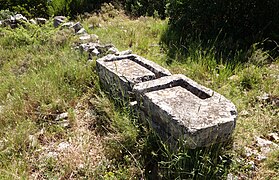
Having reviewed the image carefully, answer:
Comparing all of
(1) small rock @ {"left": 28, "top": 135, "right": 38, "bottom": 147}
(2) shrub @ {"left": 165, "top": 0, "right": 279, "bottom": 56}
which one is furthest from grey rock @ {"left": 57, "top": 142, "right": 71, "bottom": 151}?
(2) shrub @ {"left": 165, "top": 0, "right": 279, "bottom": 56}

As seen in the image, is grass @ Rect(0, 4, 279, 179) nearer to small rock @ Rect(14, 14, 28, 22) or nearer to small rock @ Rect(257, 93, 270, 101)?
small rock @ Rect(257, 93, 270, 101)

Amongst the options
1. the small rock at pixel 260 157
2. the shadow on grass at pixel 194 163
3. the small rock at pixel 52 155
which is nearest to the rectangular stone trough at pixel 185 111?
the shadow on grass at pixel 194 163

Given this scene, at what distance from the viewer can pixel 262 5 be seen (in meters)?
4.83

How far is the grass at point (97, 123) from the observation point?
2.47 metres

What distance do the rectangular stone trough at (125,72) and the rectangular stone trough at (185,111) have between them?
247 mm

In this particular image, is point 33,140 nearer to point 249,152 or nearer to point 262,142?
point 249,152

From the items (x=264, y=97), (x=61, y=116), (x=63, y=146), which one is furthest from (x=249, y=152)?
(x=61, y=116)

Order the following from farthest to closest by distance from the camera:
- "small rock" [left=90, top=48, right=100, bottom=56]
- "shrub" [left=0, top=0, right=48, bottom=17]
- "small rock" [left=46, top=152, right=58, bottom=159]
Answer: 1. "shrub" [left=0, top=0, right=48, bottom=17]
2. "small rock" [left=90, top=48, right=100, bottom=56]
3. "small rock" [left=46, top=152, right=58, bottom=159]

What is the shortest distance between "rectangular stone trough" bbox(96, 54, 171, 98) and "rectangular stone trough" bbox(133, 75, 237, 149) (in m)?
0.25

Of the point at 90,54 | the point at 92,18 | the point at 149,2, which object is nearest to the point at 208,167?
the point at 90,54

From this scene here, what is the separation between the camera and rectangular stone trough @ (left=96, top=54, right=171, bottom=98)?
3178mm

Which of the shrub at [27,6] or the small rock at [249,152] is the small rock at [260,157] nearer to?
the small rock at [249,152]

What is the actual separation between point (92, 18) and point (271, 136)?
5446 mm

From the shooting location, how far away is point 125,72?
3377 mm
